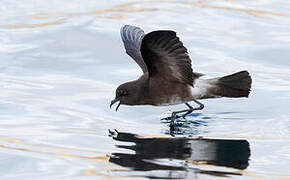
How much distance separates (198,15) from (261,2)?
1.53m

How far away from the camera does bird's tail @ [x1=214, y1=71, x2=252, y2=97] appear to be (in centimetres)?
763

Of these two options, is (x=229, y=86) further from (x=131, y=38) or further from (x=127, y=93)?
(x=131, y=38)

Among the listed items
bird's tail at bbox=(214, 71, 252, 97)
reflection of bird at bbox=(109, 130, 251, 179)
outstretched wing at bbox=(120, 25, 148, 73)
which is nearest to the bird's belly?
bird's tail at bbox=(214, 71, 252, 97)

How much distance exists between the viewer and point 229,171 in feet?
19.8

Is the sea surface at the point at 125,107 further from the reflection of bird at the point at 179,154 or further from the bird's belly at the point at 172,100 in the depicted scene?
the bird's belly at the point at 172,100

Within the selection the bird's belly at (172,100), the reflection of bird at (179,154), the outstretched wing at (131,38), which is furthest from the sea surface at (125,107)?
the outstretched wing at (131,38)

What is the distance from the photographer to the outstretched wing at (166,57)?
681 centimetres

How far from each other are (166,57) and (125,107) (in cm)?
144

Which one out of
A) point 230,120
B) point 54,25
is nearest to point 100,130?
point 230,120

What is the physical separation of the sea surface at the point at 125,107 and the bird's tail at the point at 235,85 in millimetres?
296

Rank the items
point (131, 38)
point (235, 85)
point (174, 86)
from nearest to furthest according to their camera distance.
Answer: point (235, 85) < point (174, 86) < point (131, 38)

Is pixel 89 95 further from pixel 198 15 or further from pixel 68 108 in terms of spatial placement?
pixel 198 15

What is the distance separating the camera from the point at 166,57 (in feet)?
23.9

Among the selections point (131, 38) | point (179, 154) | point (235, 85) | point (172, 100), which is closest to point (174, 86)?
point (172, 100)
